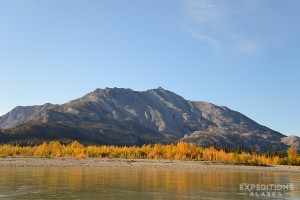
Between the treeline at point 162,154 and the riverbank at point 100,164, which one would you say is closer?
the riverbank at point 100,164

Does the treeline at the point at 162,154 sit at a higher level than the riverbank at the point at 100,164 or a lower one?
higher

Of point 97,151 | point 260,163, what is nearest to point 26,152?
point 97,151

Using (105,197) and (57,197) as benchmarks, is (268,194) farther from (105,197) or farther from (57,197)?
(57,197)

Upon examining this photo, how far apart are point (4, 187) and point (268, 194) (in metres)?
18.3

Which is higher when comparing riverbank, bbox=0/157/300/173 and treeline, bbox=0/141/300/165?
treeline, bbox=0/141/300/165

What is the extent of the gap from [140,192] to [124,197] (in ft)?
9.56

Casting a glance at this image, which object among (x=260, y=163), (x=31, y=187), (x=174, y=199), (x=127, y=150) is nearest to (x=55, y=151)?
(x=127, y=150)

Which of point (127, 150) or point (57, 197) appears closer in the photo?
point (57, 197)

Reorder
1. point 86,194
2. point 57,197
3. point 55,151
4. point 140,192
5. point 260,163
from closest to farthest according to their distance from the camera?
point 57,197, point 86,194, point 140,192, point 260,163, point 55,151

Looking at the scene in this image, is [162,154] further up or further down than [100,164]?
further up

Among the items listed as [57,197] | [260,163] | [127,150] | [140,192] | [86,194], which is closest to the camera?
[57,197]

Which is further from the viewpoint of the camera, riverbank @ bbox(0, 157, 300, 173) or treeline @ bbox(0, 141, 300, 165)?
treeline @ bbox(0, 141, 300, 165)

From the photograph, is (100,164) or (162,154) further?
(162,154)

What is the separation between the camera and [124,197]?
22.5 metres
